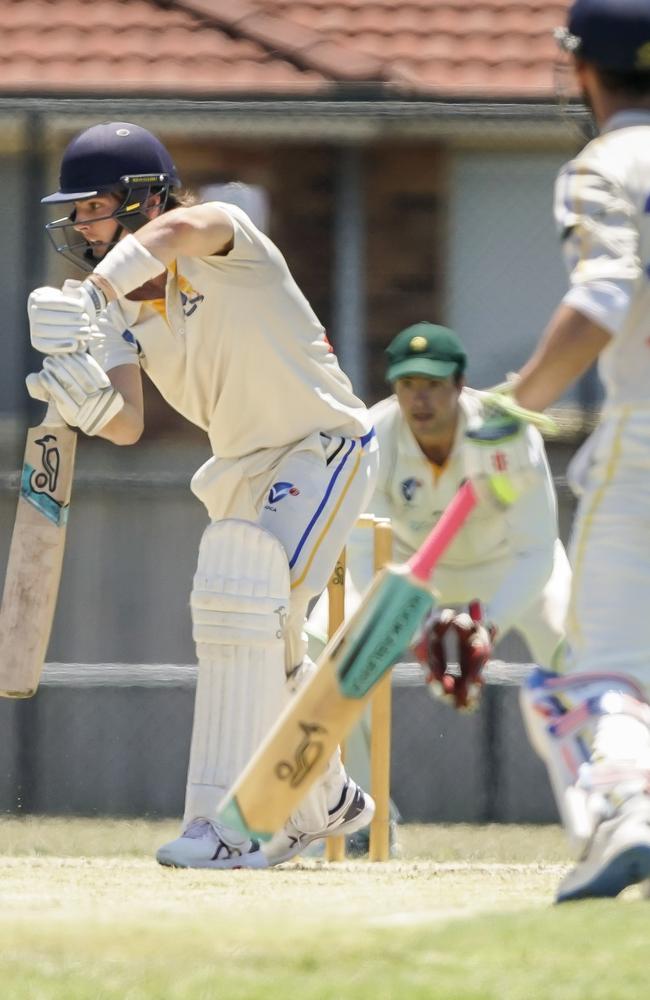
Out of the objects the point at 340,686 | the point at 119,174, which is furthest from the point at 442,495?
the point at 340,686

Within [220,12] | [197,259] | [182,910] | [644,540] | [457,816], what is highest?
[220,12]

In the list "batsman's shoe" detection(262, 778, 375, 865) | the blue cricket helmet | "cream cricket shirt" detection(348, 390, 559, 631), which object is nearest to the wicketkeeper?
"cream cricket shirt" detection(348, 390, 559, 631)

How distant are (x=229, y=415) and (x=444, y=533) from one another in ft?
5.16

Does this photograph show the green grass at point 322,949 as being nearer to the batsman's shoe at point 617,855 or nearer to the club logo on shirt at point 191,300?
the batsman's shoe at point 617,855

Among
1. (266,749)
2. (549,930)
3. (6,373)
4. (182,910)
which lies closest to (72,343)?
(266,749)

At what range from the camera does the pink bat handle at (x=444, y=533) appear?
3764mm

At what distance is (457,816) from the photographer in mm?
8438

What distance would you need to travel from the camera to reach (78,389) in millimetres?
4914

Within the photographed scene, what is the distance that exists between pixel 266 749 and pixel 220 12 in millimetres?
6176

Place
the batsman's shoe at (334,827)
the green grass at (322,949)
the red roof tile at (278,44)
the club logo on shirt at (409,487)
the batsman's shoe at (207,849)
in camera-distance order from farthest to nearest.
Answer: the red roof tile at (278,44) < the club logo on shirt at (409,487) < the batsman's shoe at (334,827) < the batsman's shoe at (207,849) < the green grass at (322,949)

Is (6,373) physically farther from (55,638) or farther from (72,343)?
(72,343)

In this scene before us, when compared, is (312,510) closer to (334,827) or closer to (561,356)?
(334,827)

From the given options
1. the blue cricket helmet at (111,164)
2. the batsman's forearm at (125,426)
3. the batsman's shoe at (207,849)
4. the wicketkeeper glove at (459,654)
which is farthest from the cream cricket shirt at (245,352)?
the wicketkeeper glove at (459,654)

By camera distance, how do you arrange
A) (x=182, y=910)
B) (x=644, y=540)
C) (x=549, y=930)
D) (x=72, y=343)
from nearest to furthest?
(x=549, y=930) → (x=182, y=910) → (x=644, y=540) → (x=72, y=343)
